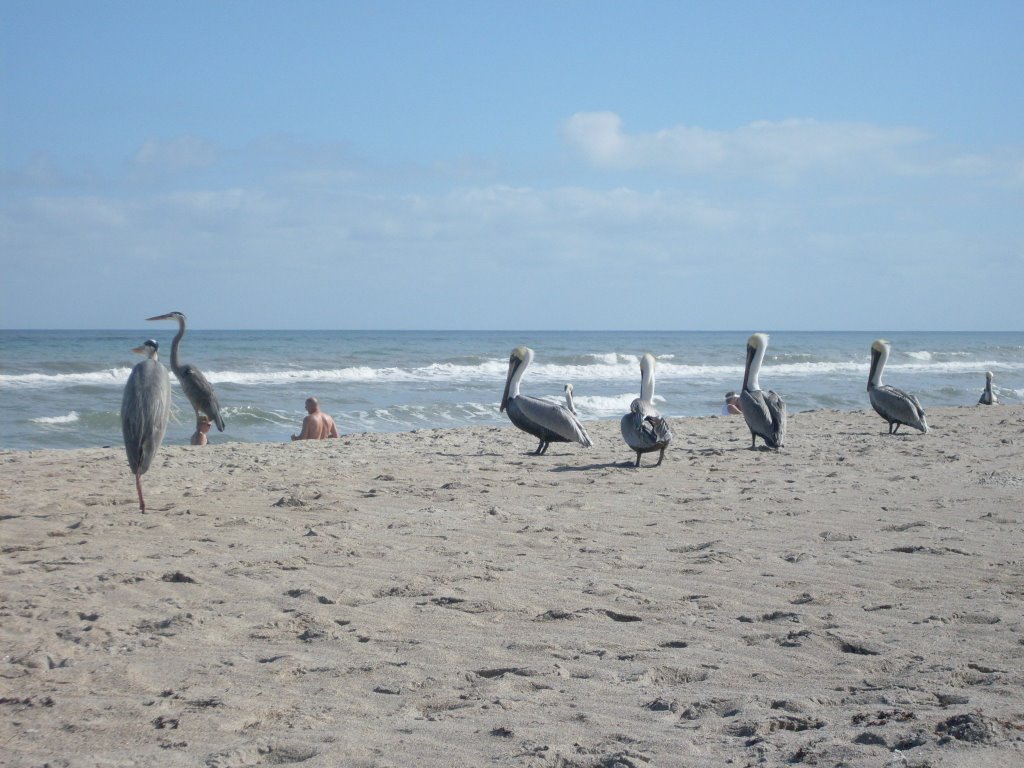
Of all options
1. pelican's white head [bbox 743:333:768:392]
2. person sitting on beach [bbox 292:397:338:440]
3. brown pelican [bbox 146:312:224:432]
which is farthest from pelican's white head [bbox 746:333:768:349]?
brown pelican [bbox 146:312:224:432]

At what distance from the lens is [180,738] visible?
2.99 m

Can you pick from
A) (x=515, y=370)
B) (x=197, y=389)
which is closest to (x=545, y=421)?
(x=515, y=370)

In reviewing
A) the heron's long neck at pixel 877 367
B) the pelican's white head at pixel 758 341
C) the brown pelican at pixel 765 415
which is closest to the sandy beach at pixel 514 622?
the brown pelican at pixel 765 415

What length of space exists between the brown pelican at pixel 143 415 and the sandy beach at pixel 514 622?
417 mm

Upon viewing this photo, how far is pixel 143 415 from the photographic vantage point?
6.89 meters

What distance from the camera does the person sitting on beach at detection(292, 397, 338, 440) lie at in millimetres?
12352

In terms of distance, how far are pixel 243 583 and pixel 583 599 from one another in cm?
171

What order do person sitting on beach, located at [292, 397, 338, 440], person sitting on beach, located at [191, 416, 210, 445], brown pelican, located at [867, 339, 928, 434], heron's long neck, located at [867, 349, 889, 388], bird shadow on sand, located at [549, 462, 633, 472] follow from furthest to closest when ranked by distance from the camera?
heron's long neck, located at [867, 349, 889, 388] → person sitting on beach, located at [292, 397, 338, 440] → brown pelican, located at [867, 339, 928, 434] → person sitting on beach, located at [191, 416, 210, 445] → bird shadow on sand, located at [549, 462, 633, 472]

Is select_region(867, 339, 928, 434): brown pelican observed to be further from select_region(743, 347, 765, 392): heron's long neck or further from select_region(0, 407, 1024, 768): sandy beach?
select_region(0, 407, 1024, 768): sandy beach

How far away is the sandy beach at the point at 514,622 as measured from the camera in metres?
2.94

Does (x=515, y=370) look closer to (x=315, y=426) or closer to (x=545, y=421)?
(x=545, y=421)

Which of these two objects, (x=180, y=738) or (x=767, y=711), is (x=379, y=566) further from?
(x=767, y=711)

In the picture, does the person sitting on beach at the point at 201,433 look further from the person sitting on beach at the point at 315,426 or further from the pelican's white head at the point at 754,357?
the pelican's white head at the point at 754,357

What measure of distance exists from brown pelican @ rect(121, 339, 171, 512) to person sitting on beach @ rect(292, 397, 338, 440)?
5.24m
